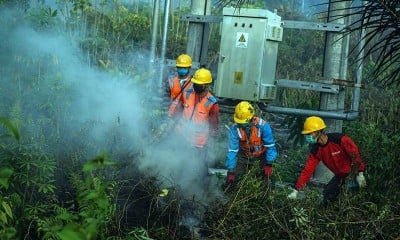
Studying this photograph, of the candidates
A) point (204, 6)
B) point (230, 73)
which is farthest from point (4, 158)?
point (204, 6)

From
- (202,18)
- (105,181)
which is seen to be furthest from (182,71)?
(105,181)

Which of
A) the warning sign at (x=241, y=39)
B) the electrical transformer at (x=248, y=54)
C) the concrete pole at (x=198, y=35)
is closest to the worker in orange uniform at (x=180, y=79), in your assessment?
the concrete pole at (x=198, y=35)

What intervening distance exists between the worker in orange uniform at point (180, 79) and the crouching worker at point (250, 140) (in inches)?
46.0

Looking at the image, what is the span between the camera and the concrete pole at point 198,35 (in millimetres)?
8617

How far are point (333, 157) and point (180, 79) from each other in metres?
2.63

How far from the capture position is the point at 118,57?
444 inches

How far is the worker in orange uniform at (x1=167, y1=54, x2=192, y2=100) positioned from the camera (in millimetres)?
7984

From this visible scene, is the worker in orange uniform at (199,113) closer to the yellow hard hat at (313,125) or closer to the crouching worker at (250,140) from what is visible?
the crouching worker at (250,140)

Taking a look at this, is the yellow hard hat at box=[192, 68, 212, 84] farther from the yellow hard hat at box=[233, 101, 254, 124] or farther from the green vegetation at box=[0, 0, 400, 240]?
the green vegetation at box=[0, 0, 400, 240]

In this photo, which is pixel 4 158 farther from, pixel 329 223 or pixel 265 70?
pixel 265 70

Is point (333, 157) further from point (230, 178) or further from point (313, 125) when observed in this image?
point (230, 178)

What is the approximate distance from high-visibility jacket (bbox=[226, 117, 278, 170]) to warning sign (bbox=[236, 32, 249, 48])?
1.43 m

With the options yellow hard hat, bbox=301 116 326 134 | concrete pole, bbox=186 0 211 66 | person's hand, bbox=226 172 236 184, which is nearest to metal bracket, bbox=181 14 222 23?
concrete pole, bbox=186 0 211 66

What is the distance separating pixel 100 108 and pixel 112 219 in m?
3.53
